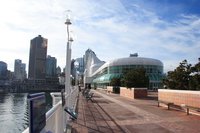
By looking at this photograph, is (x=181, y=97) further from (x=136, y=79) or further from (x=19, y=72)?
(x=19, y=72)

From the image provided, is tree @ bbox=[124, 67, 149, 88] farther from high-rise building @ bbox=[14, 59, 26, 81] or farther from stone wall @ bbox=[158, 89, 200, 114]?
Result: high-rise building @ bbox=[14, 59, 26, 81]

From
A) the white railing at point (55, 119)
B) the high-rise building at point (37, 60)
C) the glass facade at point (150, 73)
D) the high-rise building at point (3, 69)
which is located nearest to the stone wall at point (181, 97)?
the white railing at point (55, 119)

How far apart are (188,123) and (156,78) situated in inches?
1213

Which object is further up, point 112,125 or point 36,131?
point 36,131

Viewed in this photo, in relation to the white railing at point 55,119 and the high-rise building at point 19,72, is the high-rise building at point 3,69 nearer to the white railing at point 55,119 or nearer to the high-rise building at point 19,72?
the high-rise building at point 19,72

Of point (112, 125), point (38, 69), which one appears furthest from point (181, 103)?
point (38, 69)

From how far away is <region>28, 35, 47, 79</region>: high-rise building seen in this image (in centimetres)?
9669

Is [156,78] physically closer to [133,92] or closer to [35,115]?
[133,92]

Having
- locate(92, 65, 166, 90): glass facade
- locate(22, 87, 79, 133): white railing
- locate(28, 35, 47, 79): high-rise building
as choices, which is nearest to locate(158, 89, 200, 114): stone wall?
locate(22, 87, 79, 133): white railing

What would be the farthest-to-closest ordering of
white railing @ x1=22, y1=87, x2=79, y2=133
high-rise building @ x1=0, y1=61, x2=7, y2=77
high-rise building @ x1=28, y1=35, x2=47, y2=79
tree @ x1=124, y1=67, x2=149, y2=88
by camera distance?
high-rise building @ x1=28, y1=35, x2=47, y2=79, high-rise building @ x1=0, y1=61, x2=7, y2=77, tree @ x1=124, y1=67, x2=149, y2=88, white railing @ x1=22, y1=87, x2=79, y2=133

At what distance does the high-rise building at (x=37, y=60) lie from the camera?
96.7 meters

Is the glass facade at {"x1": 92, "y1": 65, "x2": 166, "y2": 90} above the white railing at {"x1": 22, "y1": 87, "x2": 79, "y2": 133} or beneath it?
above

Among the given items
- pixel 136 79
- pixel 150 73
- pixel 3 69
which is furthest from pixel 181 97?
pixel 3 69

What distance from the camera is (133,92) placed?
50.6 ft
